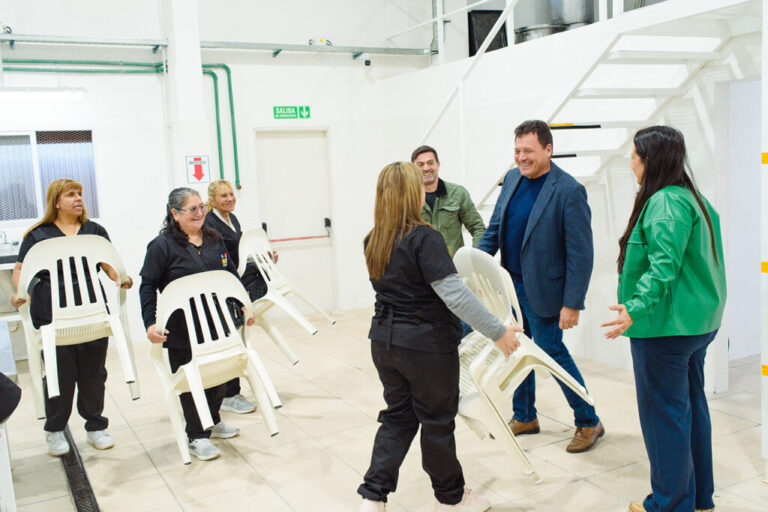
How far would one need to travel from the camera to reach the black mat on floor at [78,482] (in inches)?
126

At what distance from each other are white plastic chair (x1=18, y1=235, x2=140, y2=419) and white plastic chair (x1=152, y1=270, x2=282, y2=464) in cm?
25

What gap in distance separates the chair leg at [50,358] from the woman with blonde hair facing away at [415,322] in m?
1.66

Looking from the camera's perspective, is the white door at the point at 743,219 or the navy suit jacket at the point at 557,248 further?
the white door at the point at 743,219

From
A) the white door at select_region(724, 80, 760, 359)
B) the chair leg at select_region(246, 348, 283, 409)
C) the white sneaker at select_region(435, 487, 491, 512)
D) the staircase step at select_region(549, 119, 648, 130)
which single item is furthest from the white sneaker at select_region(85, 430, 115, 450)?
the white door at select_region(724, 80, 760, 359)

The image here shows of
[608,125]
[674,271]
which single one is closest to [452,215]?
[608,125]

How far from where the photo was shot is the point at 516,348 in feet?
8.63

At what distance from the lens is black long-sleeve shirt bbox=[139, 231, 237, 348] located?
3.52 metres

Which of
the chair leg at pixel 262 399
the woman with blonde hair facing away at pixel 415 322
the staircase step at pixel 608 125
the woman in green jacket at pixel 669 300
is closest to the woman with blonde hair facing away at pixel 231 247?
the chair leg at pixel 262 399

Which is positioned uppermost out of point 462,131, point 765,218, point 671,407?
point 462,131

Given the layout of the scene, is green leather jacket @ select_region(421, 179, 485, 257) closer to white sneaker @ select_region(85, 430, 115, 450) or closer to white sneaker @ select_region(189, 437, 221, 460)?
white sneaker @ select_region(189, 437, 221, 460)

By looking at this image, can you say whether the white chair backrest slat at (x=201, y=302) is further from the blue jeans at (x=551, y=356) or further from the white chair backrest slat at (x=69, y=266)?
the blue jeans at (x=551, y=356)

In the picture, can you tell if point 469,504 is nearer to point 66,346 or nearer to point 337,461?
point 337,461

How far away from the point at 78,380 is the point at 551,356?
2.57 metres

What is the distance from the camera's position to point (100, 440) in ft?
12.8
